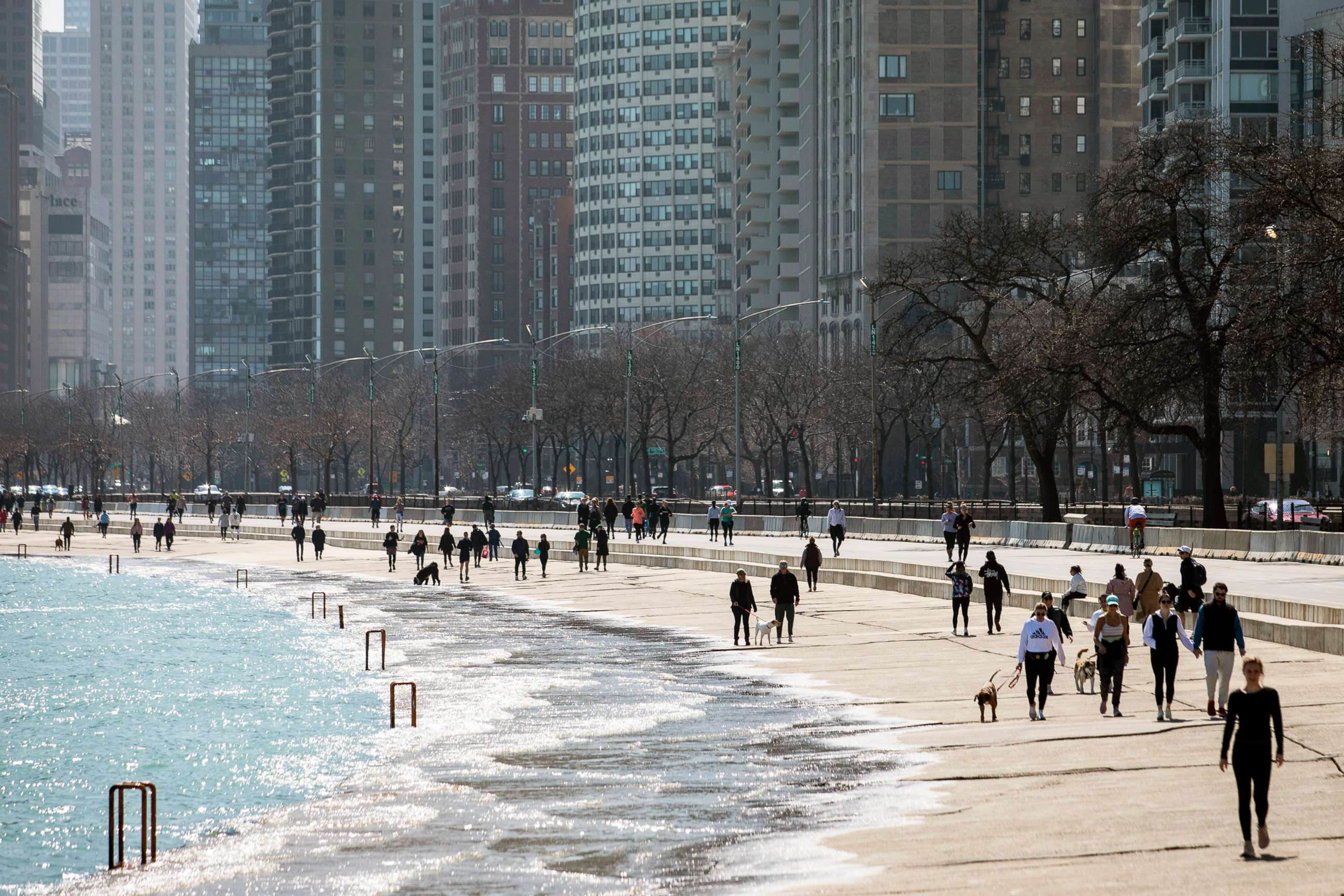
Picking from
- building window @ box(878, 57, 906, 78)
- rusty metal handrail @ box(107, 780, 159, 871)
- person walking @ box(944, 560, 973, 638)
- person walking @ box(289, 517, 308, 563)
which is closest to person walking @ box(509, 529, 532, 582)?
person walking @ box(289, 517, 308, 563)

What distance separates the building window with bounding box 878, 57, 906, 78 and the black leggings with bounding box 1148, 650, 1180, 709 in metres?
119

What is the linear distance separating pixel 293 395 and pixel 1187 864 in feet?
497

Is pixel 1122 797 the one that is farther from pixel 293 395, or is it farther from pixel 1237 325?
pixel 293 395

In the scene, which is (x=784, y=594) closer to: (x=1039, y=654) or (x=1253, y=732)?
(x=1039, y=654)

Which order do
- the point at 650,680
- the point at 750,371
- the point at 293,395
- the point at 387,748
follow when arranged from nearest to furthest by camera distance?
the point at 387,748 < the point at 650,680 < the point at 750,371 < the point at 293,395

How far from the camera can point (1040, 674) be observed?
85.6 feet

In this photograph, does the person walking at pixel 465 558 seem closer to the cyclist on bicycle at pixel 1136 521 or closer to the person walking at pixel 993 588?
the cyclist on bicycle at pixel 1136 521

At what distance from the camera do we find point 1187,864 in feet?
57.0

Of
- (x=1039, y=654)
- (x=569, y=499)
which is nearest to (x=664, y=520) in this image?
(x=569, y=499)

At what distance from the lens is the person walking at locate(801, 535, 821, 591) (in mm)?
47188

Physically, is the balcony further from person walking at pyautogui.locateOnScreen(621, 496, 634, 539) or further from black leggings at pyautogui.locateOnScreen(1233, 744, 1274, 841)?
black leggings at pyautogui.locateOnScreen(1233, 744, 1274, 841)

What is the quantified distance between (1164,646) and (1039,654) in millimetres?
2089

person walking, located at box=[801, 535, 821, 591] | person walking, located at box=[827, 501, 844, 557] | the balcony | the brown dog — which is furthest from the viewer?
the balcony

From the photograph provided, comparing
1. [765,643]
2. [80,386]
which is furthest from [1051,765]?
[80,386]
